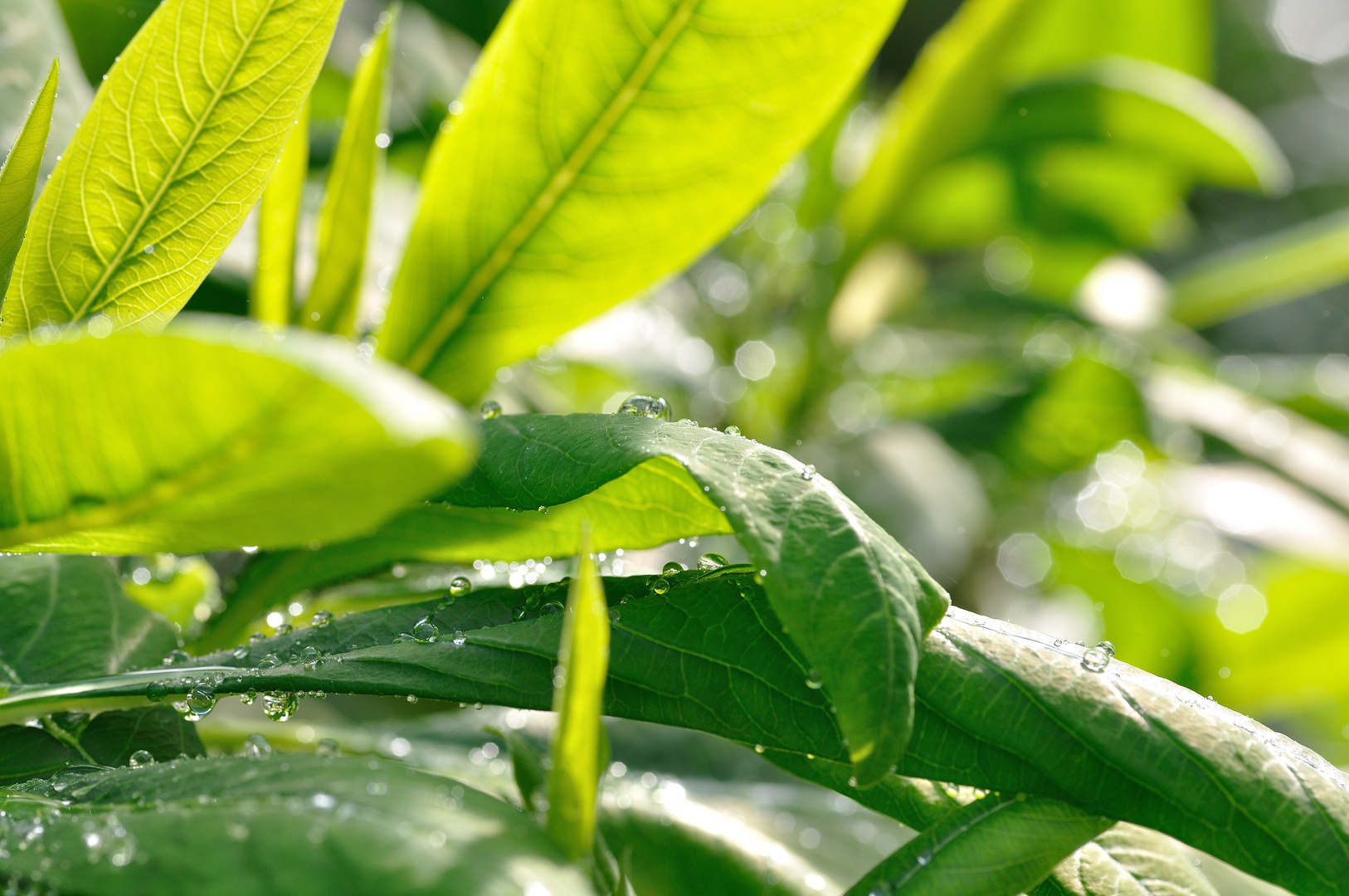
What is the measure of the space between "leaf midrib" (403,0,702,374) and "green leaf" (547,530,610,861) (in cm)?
31

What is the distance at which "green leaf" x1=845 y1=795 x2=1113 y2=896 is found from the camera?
1.35 feet

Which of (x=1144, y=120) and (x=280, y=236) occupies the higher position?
(x=1144, y=120)

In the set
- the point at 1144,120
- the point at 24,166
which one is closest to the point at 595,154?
the point at 24,166

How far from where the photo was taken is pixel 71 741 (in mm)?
488

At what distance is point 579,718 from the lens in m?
0.32

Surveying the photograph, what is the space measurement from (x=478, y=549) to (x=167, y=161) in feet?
0.75

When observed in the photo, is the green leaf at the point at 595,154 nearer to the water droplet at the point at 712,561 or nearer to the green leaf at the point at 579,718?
the water droplet at the point at 712,561

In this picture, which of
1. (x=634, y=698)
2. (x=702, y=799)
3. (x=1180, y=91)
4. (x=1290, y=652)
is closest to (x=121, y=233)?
(x=634, y=698)

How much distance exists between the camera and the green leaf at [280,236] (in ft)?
2.00

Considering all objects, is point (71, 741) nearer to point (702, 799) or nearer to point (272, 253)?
point (272, 253)

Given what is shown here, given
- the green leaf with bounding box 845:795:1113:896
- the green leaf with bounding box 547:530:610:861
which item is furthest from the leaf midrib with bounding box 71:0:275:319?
the green leaf with bounding box 845:795:1113:896

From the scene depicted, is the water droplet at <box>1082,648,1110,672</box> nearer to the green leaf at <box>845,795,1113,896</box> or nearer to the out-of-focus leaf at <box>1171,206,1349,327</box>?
the green leaf at <box>845,795,1113,896</box>

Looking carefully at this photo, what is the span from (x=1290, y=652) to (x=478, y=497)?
125 centimetres

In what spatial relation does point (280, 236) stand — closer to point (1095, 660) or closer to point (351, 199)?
point (351, 199)
